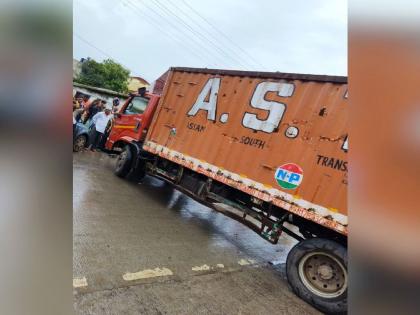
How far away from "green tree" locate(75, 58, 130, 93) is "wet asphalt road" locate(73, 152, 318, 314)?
932 inches

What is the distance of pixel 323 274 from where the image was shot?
4617mm

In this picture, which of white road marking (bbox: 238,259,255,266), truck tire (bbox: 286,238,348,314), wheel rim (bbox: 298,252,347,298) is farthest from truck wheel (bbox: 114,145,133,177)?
wheel rim (bbox: 298,252,347,298)

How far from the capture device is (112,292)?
3.71m

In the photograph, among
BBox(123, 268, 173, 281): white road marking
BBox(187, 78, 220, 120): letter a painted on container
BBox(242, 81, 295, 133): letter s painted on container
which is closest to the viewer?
BBox(123, 268, 173, 281): white road marking

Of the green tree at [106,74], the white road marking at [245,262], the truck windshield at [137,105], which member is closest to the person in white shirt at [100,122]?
the truck windshield at [137,105]

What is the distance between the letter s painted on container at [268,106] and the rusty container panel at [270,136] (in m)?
0.02

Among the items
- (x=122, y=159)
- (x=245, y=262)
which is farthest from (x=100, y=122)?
(x=245, y=262)

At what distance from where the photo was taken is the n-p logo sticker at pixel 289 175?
5156mm

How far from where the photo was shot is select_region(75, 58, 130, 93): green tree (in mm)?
29864

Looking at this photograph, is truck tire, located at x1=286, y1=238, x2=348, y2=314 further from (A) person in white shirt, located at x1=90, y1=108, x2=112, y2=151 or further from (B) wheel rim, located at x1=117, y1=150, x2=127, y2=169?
(A) person in white shirt, located at x1=90, y1=108, x2=112, y2=151

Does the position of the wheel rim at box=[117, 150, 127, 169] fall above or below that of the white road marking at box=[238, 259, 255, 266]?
above
